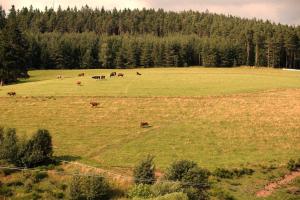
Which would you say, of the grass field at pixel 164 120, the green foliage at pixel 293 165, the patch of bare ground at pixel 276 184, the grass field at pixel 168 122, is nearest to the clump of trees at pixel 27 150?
the grass field at pixel 168 122

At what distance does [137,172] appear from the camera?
32.5 meters

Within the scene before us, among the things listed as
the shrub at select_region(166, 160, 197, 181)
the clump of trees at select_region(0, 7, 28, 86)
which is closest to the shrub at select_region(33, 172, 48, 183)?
the shrub at select_region(166, 160, 197, 181)

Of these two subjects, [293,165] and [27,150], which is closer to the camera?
[27,150]

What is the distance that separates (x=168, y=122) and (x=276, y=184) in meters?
20.5

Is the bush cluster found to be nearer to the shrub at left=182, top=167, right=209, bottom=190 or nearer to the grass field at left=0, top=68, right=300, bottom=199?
the shrub at left=182, top=167, right=209, bottom=190

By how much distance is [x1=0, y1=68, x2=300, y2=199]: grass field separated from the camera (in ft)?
133

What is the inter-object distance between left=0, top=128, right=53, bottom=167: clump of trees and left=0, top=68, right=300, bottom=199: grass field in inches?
91.3

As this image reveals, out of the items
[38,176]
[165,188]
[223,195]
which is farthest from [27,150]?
[223,195]

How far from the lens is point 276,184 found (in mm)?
35125

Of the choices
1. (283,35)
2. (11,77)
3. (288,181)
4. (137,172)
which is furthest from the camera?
(283,35)

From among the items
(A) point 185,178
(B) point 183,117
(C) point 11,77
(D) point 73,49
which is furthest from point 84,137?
(D) point 73,49

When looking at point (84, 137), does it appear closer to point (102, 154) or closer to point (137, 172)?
point (102, 154)

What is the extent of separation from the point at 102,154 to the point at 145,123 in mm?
11218

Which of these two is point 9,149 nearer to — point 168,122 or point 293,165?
point 168,122
